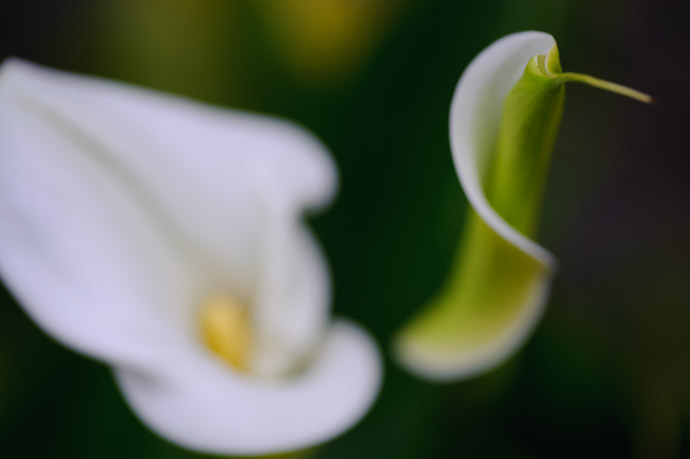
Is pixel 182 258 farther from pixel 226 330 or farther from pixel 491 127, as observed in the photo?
pixel 491 127

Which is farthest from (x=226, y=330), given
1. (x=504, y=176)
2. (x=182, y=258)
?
(x=504, y=176)

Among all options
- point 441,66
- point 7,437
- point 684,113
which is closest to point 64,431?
point 7,437

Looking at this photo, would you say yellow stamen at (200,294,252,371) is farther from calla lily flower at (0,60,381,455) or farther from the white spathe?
the white spathe

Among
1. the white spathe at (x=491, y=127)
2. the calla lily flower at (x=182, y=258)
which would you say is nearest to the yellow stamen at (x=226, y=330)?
the calla lily flower at (x=182, y=258)

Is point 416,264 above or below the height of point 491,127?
below

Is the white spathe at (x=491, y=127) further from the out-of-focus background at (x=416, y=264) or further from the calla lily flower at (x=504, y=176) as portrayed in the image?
the out-of-focus background at (x=416, y=264)

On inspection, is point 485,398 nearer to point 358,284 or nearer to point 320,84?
point 358,284

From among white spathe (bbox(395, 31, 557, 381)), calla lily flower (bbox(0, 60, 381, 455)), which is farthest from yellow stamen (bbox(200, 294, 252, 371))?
white spathe (bbox(395, 31, 557, 381))
